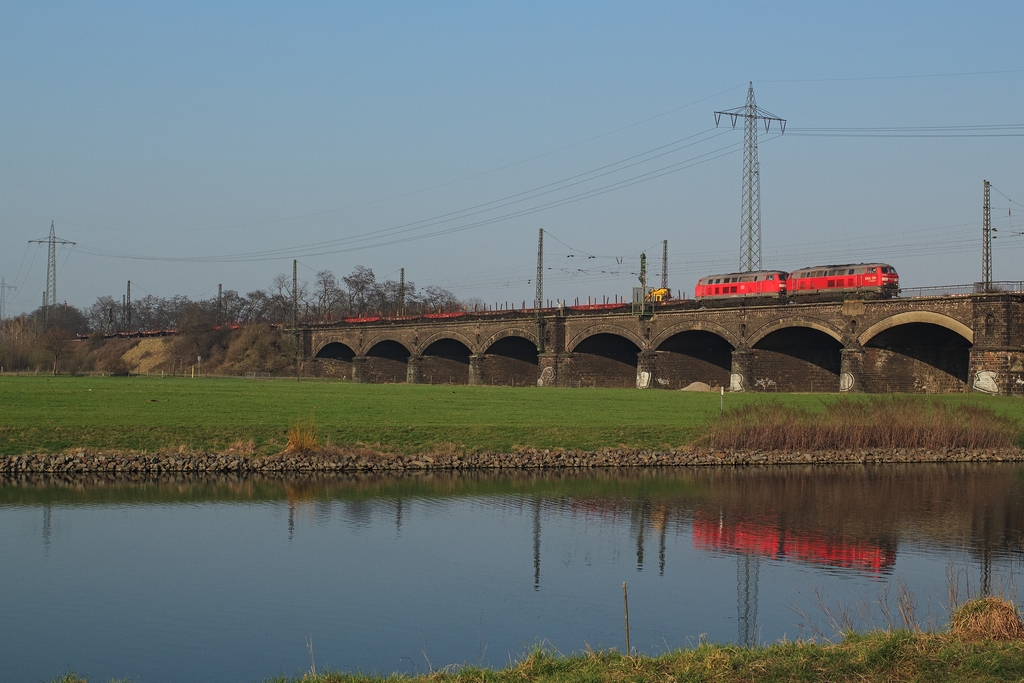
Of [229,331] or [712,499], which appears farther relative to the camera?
[229,331]

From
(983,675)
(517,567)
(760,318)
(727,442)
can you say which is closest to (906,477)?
(727,442)

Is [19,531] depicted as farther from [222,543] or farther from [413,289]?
[413,289]

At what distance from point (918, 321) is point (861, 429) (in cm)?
2424

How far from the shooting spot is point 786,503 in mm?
29250

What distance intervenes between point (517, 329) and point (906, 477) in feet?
201

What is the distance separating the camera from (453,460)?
3581 centimetres

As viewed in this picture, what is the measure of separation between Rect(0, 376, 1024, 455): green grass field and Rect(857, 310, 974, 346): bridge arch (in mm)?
4595

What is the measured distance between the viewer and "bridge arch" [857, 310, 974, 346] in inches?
2363

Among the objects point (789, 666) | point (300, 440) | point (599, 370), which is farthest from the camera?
point (599, 370)

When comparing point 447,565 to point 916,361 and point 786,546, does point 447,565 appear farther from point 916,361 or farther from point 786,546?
point 916,361

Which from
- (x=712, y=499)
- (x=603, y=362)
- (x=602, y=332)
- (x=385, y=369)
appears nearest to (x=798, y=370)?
(x=602, y=332)

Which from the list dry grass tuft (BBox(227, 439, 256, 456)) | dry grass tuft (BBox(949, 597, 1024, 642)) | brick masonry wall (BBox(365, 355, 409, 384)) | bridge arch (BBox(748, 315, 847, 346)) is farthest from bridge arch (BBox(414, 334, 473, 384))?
dry grass tuft (BBox(949, 597, 1024, 642))

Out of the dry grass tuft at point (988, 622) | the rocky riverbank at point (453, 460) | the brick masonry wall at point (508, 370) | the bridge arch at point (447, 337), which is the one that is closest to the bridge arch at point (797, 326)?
the rocky riverbank at point (453, 460)

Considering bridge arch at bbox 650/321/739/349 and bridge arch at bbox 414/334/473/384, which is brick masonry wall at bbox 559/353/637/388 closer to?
bridge arch at bbox 650/321/739/349
